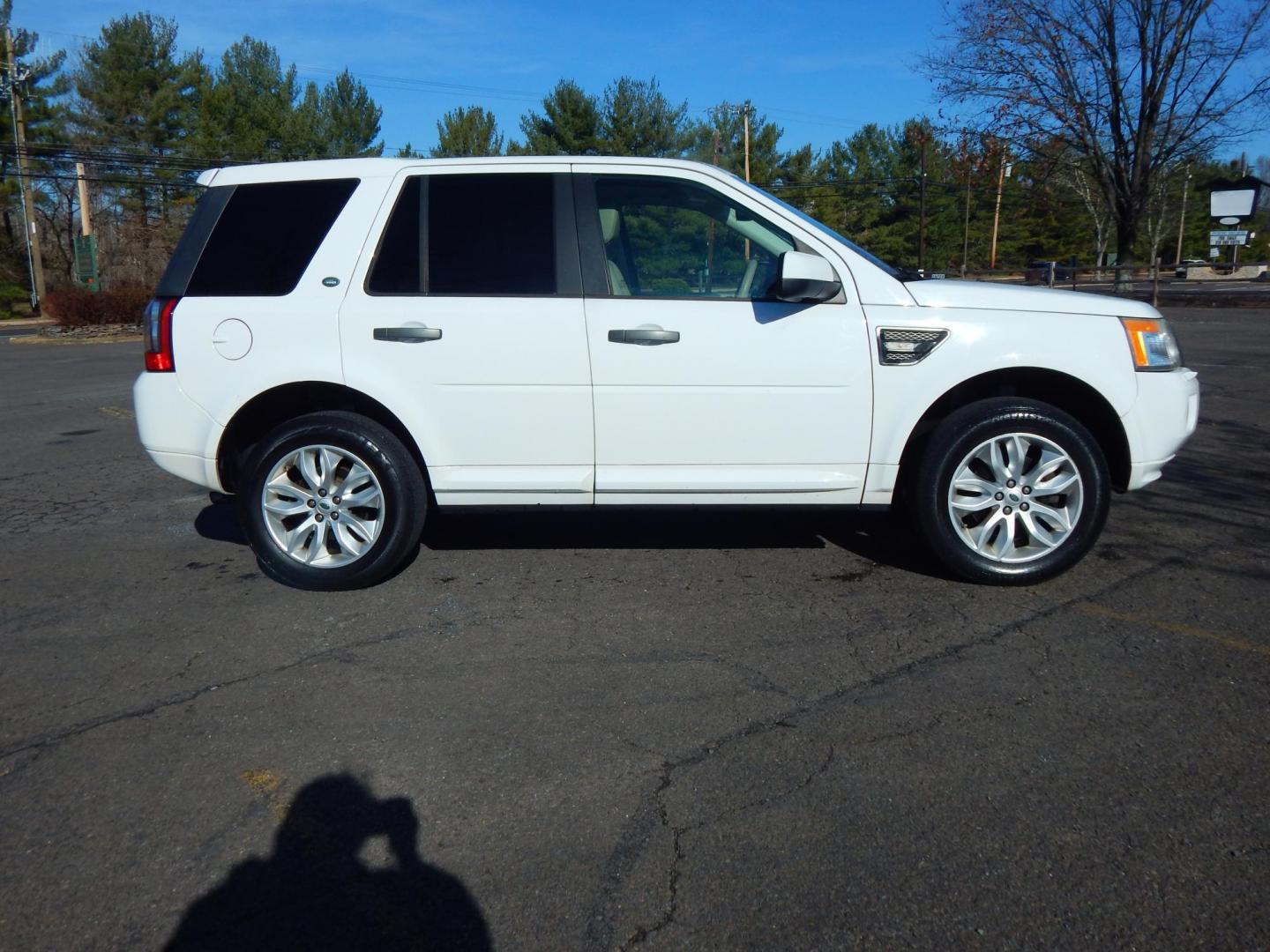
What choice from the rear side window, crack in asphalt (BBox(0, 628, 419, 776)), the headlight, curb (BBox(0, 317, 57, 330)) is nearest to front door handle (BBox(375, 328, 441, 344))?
the rear side window

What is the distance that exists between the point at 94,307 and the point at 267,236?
102 feet

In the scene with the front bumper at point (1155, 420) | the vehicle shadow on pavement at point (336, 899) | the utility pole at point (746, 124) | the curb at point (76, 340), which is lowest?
the curb at point (76, 340)

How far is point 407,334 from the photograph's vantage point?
498cm

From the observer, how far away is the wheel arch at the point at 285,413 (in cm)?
513

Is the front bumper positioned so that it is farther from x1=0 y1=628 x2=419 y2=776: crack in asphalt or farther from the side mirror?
x1=0 y1=628 x2=419 y2=776: crack in asphalt

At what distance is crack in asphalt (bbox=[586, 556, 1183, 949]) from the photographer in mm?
2627

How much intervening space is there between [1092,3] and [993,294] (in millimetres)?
29149

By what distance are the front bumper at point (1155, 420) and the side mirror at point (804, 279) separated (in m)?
1.50

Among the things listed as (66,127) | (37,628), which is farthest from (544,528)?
(66,127)

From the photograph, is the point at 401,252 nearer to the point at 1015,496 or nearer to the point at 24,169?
the point at 1015,496

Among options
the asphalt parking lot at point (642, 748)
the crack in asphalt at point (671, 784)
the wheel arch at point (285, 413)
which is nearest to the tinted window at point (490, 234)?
the wheel arch at point (285, 413)

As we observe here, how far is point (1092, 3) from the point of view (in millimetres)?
29344

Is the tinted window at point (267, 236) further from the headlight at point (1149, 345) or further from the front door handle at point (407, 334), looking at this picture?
the headlight at point (1149, 345)

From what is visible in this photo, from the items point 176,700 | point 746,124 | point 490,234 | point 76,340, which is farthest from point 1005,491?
point 746,124
